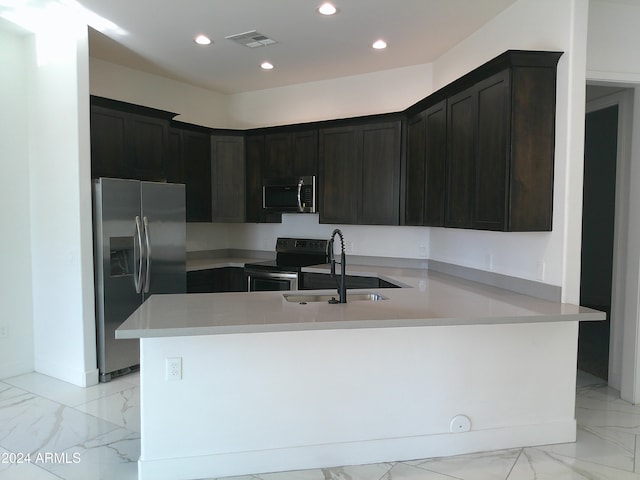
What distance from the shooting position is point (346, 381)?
2625mm

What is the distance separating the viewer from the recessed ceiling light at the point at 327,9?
330 cm

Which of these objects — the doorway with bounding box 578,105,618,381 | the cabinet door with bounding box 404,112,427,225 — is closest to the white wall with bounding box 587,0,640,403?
the cabinet door with bounding box 404,112,427,225

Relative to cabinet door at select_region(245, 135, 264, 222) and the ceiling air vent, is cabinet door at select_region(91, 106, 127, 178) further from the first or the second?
cabinet door at select_region(245, 135, 264, 222)

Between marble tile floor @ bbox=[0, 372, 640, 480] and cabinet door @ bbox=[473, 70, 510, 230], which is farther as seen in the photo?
cabinet door @ bbox=[473, 70, 510, 230]

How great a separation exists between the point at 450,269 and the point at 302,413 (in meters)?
2.26

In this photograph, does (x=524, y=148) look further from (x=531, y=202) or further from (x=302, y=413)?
(x=302, y=413)

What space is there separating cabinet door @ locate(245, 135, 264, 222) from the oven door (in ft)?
2.60

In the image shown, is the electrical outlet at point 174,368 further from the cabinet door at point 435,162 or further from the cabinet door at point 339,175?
the cabinet door at point 339,175

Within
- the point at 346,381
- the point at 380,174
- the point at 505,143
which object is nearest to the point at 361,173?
the point at 380,174

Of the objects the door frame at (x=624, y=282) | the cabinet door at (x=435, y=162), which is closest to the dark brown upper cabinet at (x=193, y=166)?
the cabinet door at (x=435, y=162)

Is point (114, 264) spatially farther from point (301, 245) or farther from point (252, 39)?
point (252, 39)

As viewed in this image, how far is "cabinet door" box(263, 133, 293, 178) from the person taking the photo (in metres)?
5.19

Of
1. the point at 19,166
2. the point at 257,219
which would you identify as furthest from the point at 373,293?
the point at 19,166

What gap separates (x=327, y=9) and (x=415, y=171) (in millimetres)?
1628
